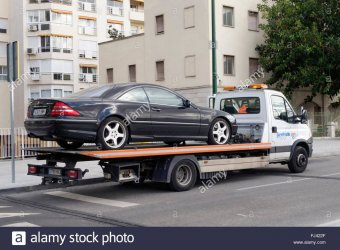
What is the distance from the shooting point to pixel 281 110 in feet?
40.8

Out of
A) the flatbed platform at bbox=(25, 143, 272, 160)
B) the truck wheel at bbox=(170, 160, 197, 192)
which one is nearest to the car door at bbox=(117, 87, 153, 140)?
the flatbed platform at bbox=(25, 143, 272, 160)

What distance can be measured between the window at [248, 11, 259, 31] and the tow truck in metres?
18.0

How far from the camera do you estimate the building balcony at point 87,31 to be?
5322 centimetres

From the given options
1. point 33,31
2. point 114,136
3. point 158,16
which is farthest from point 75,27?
point 114,136

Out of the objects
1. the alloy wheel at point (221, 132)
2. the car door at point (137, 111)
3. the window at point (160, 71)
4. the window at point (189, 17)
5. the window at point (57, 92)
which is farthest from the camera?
the window at point (57, 92)

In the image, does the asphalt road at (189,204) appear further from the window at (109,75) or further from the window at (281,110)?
the window at (109,75)

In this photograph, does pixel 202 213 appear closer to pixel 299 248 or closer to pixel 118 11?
pixel 299 248

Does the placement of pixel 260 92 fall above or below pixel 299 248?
above

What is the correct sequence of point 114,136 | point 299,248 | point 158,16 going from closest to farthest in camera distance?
point 299,248 < point 114,136 < point 158,16

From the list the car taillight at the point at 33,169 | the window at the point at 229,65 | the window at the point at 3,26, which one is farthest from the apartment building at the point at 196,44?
the window at the point at 3,26

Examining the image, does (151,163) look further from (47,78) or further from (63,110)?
(47,78)

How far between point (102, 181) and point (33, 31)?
4226 cm

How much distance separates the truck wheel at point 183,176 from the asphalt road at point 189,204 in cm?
15

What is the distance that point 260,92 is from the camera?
39.8 ft
